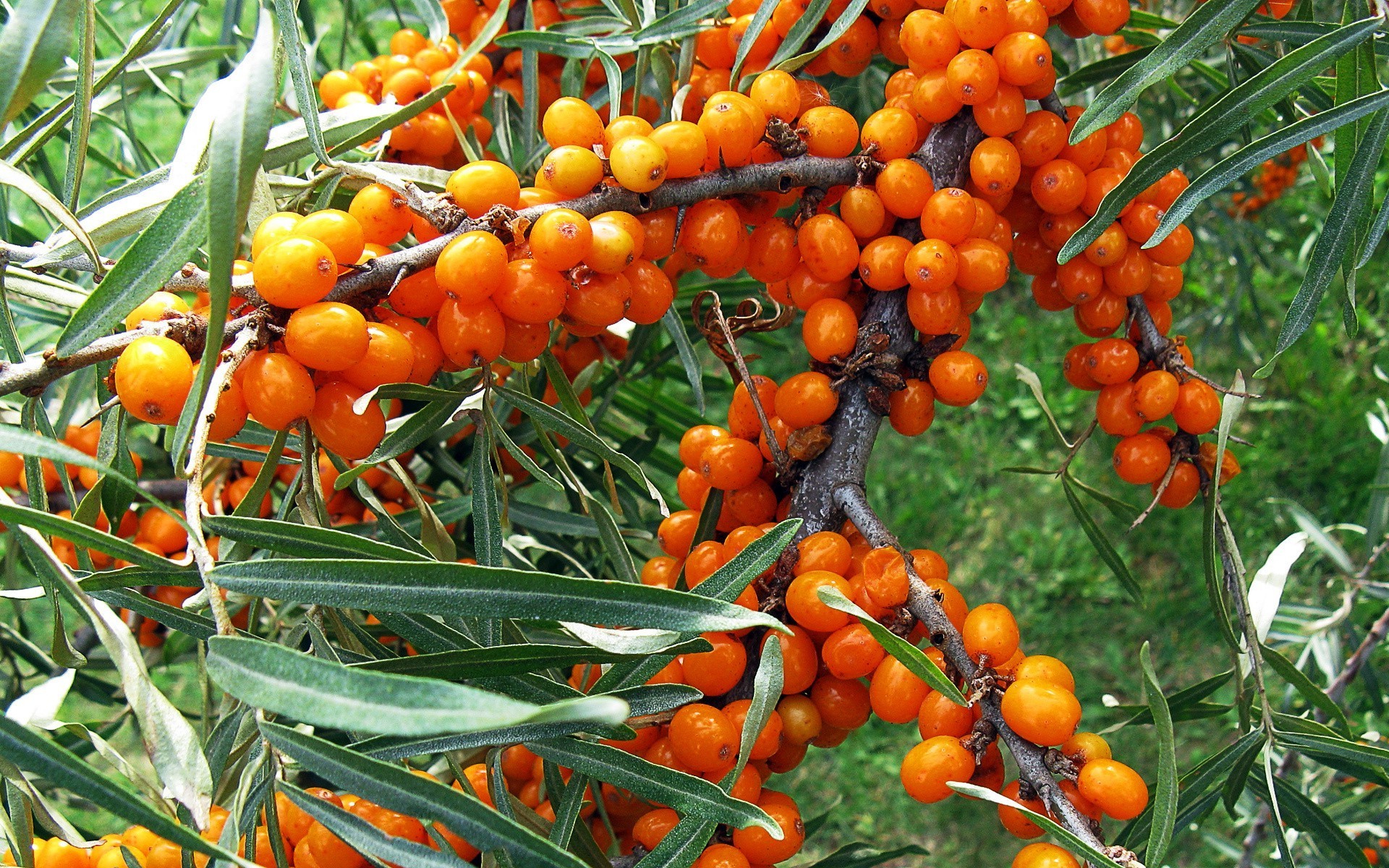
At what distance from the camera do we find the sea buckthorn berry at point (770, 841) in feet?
2.70

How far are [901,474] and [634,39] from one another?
6.63 ft

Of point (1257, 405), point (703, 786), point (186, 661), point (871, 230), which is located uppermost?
point (871, 230)

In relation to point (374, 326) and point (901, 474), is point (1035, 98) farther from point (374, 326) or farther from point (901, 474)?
point (901, 474)

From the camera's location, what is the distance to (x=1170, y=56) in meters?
0.82

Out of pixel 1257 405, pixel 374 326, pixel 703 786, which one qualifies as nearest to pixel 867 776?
pixel 1257 405

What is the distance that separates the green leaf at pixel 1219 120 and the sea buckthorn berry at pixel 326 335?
1.84ft

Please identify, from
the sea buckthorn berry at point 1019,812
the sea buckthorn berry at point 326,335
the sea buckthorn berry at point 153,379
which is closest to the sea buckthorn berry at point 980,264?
the sea buckthorn berry at point 1019,812

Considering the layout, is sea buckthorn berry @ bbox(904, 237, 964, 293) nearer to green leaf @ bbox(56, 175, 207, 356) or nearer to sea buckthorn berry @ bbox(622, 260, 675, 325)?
sea buckthorn berry @ bbox(622, 260, 675, 325)

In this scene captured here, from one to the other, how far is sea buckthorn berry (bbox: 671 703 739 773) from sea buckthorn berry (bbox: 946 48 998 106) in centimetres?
59

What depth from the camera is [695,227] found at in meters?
0.87

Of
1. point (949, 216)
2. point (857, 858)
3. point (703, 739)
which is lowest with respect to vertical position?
point (857, 858)

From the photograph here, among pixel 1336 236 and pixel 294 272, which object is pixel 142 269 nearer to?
pixel 294 272

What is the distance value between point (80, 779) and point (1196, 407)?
0.98 meters

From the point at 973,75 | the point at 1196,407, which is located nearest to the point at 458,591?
the point at 973,75
